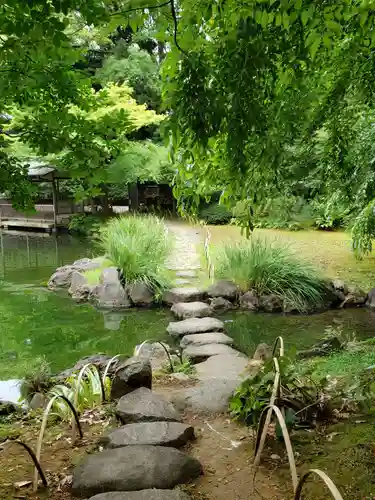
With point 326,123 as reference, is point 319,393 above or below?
below

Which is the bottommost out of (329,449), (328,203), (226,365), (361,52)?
(226,365)

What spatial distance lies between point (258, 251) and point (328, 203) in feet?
5.77

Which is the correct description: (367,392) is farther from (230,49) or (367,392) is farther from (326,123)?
(230,49)

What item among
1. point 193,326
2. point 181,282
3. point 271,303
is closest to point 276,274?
point 271,303

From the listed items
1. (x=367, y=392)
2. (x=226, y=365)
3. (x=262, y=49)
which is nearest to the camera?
(x=262, y=49)

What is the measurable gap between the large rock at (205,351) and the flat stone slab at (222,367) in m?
0.18

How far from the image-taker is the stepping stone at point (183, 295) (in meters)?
8.32

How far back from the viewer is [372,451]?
2.38m

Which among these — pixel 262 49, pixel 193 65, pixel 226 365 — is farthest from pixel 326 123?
pixel 226 365

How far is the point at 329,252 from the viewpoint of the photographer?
1184 centimetres

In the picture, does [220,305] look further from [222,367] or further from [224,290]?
[222,367]

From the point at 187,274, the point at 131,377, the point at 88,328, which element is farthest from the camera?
the point at 187,274

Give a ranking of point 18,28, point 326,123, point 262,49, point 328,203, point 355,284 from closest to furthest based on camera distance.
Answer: point 18,28
point 262,49
point 326,123
point 328,203
point 355,284

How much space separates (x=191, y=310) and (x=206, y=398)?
3.96m
